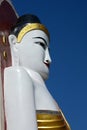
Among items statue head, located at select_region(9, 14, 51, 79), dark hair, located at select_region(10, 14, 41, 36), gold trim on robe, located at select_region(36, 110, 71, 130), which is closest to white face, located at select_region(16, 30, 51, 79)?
statue head, located at select_region(9, 14, 51, 79)

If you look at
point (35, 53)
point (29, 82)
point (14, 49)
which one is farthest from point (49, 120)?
point (14, 49)

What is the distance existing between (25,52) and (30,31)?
0.22 meters

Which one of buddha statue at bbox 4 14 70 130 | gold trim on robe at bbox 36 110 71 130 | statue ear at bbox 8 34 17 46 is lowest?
gold trim on robe at bbox 36 110 71 130

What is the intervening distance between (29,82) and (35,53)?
392 millimetres

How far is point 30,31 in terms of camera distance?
370 centimetres

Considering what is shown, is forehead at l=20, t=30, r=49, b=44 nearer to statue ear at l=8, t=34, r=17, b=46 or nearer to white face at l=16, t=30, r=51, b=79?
white face at l=16, t=30, r=51, b=79

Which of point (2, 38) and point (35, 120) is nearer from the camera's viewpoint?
point (35, 120)

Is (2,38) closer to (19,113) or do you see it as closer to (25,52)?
(25,52)

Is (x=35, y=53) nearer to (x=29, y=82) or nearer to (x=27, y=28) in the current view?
(x=27, y=28)

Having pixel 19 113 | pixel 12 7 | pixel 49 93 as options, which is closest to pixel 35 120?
pixel 19 113

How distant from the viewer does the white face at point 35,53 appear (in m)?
3.60

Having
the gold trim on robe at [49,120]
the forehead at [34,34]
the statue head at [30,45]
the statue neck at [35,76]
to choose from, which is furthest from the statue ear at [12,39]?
the gold trim on robe at [49,120]

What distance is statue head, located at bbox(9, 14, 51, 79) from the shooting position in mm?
3609

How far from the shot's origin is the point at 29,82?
3.32 metres
